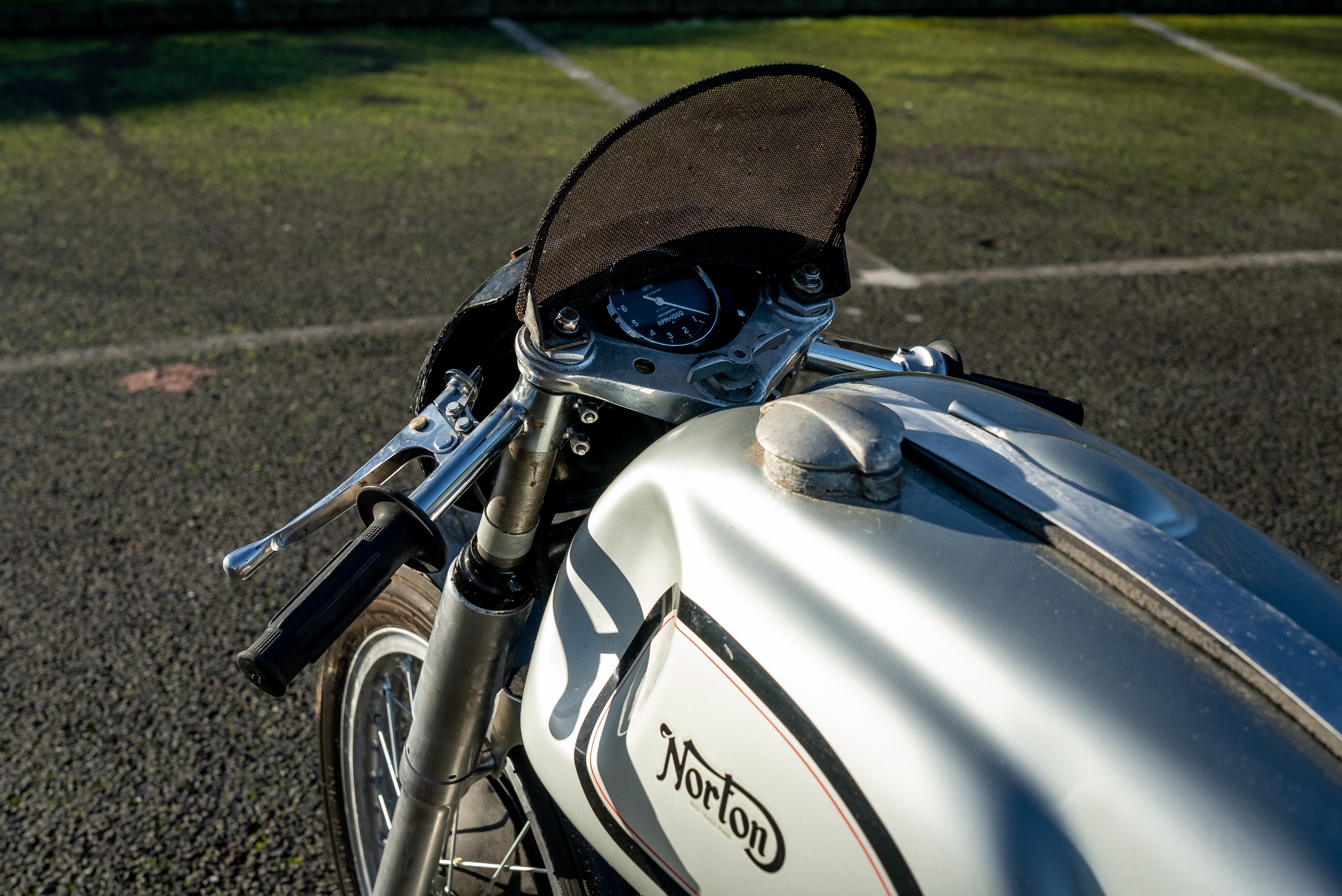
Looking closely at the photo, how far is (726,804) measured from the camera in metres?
0.88

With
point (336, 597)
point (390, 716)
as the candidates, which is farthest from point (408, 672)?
point (336, 597)

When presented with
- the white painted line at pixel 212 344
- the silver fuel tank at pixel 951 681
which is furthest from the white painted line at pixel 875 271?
the silver fuel tank at pixel 951 681

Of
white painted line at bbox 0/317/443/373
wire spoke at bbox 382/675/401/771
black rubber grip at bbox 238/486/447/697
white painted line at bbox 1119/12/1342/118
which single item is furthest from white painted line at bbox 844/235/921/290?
white painted line at bbox 1119/12/1342/118

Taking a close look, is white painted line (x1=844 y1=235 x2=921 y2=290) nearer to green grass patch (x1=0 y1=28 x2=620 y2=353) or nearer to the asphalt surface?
the asphalt surface

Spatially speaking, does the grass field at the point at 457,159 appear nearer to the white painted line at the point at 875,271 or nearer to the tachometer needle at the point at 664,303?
the white painted line at the point at 875,271

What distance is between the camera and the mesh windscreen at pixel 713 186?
3.25 ft

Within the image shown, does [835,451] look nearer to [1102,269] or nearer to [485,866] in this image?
[485,866]

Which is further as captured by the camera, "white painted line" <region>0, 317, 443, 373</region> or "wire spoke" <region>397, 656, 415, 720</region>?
"white painted line" <region>0, 317, 443, 373</region>

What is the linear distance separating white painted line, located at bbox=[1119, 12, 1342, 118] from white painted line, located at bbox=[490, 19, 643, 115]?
4.46 meters

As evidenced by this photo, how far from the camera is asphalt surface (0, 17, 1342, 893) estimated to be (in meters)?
2.10

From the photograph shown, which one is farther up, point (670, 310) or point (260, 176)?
point (670, 310)

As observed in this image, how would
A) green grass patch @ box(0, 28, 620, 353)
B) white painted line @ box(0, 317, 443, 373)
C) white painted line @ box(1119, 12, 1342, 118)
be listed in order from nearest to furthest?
white painted line @ box(0, 317, 443, 373)
green grass patch @ box(0, 28, 620, 353)
white painted line @ box(1119, 12, 1342, 118)

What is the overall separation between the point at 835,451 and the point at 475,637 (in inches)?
18.6

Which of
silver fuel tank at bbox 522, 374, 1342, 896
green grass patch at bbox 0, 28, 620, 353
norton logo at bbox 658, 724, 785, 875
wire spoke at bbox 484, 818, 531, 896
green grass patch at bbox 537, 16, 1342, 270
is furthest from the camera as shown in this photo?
green grass patch at bbox 537, 16, 1342, 270
